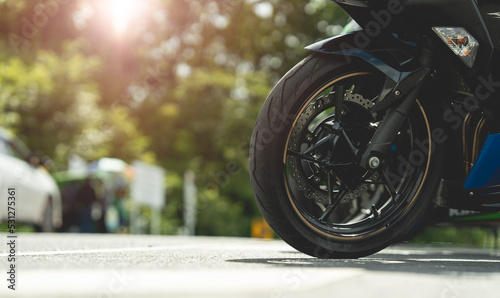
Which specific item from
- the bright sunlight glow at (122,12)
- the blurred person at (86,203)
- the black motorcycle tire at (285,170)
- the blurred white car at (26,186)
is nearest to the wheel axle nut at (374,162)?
the black motorcycle tire at (285,170)

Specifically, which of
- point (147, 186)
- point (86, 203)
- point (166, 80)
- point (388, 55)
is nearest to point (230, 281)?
point (388, 55)

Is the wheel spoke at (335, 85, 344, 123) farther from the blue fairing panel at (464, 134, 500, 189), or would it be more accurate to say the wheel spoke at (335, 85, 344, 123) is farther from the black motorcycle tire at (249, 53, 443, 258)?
the blue fairing panel at (464, 134, 500, 189)

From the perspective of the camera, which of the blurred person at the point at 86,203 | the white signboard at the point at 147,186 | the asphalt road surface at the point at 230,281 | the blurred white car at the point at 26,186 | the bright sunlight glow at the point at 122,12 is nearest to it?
the asphalt road surface at the point at 230,281

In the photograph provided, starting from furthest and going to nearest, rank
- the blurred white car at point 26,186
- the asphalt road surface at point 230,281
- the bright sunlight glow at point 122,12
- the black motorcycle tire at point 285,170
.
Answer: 1. the bright sunlight glow at point 122,12
2. the blurred white car at point 26,186
3. the black motorcycle tire at point 285,170
4. the asphalt road surface at point 230,281

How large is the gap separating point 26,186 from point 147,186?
6.71 meters

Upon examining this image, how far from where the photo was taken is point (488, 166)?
Result: 10.2 ft

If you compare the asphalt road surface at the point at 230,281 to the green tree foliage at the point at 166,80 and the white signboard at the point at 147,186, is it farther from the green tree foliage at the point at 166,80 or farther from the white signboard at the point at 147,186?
the green tree foliage at the point at 166,80

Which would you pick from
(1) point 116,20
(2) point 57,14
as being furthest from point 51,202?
(1) point 116,20

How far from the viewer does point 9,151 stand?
1025 cm

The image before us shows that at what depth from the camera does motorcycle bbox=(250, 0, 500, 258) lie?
3061 millimetres

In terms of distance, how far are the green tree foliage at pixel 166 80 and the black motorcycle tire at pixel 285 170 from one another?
A: 16.1 metres

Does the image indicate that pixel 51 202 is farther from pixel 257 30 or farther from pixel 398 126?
pixel 257 30

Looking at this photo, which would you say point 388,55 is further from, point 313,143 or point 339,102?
point 313,143

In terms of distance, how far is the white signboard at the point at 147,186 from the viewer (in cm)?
1698
